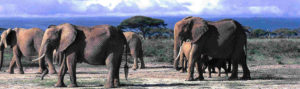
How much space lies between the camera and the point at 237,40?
18.0 m

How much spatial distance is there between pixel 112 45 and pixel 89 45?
1.79 feet

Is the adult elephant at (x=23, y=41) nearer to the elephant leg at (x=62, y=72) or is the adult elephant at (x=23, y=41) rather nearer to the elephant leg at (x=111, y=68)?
the elephant leg at (x=62, y=72)

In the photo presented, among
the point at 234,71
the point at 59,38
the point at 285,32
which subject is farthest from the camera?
the point at 285,32

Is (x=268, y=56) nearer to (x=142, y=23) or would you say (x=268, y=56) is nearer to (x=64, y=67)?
(x=64, y=67)

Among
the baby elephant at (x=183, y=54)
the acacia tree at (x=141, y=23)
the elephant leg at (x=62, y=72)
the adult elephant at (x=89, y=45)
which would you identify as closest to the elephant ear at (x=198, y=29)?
the baby elephant at (x=183, y=54)

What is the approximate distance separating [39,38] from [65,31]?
590 centimetres

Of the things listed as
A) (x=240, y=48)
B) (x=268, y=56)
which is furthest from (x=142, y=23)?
(x=240, y=48)

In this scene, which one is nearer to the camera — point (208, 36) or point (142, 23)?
point (208, 36)

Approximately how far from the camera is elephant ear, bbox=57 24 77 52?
1470 centimetres

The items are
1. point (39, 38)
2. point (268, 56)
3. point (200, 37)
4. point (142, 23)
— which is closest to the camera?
point (200, 37)

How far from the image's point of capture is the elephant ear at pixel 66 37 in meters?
14.7

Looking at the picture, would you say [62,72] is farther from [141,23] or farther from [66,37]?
[141,23]

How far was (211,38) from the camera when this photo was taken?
698 inches

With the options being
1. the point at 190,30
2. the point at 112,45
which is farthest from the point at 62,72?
the point at 190,30
